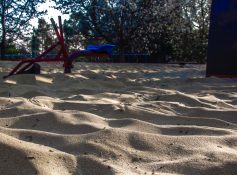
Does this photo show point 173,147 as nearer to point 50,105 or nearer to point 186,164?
point 186,164

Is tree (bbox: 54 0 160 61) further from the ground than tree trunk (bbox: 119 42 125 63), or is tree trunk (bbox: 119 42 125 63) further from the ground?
tree (bbox: 54 0 160 61)

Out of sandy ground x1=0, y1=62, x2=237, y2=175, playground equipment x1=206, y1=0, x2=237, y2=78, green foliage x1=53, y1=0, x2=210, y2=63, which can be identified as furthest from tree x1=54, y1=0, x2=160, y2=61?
sandy ground x1=0, y1=62, x2=237, y2=175

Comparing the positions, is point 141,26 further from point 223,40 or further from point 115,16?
point 223,40

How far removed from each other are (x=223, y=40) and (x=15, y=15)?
10084 millimetres

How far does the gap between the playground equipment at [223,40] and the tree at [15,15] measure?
31.9 feet

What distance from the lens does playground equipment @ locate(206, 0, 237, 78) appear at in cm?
555

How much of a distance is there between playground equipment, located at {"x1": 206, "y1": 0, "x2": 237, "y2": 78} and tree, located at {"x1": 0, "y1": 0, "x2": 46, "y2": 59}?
31.9 feet

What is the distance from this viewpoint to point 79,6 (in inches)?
601

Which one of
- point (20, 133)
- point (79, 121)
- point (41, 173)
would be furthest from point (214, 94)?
point (41, 173)

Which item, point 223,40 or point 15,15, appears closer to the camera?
point 223,40

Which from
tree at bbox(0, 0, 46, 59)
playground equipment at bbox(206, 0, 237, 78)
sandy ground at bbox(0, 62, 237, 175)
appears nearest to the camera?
sandy ground at bbox(0, 62, 237, 175)

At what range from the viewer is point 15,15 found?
46.5 feet

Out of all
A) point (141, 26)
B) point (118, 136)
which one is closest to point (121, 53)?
point (141, 26)

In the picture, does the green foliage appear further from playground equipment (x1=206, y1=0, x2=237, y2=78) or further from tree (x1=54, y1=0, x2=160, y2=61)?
playground equipment (x1=206, y1=0, x2=237, y2=78)
